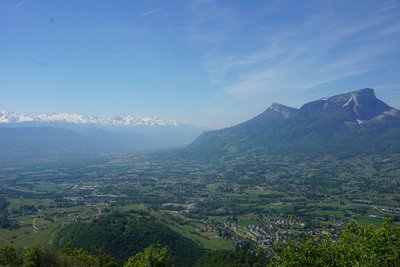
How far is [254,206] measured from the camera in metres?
135

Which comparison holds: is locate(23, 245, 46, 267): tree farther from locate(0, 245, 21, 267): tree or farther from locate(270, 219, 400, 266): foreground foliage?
locate(270, 219, 400, 266): foreground foliage

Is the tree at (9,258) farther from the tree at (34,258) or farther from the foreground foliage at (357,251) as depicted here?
the foreground foliage at (357,251)

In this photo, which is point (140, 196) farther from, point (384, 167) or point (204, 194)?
point (384, 167)

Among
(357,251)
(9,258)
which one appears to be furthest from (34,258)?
(357,251)

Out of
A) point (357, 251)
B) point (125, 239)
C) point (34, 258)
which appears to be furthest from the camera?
point (125, 239)

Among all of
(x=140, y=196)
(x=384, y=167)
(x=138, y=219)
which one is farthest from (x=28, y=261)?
(x=384, y=167)

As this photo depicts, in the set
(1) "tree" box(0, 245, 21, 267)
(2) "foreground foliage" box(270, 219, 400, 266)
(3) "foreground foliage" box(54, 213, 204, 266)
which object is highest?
(2) "foreground foliage" box(270, 219, 400, 266)

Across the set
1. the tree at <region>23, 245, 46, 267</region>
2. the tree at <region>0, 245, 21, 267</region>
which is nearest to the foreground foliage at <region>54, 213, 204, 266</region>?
the tree at <region>0, 245, 21, 267</region>

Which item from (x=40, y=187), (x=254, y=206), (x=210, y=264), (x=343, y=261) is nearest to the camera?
(x=343, y=261)

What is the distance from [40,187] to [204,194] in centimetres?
8373

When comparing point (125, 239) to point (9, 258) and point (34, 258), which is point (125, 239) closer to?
point (9, 258)

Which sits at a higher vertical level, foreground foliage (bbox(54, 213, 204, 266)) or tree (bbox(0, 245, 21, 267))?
tree (bbox(0, 245, 21, 267))

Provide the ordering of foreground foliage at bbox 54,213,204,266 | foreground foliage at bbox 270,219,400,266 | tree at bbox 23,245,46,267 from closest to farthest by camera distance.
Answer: foreground foliage at bbox 270,219,400,266 < tree at bbox 23,245,46,267 < foreground foliage at bbox 54,213,204,266

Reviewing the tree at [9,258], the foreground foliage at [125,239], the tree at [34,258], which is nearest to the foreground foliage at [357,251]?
the tree at [34,258]
